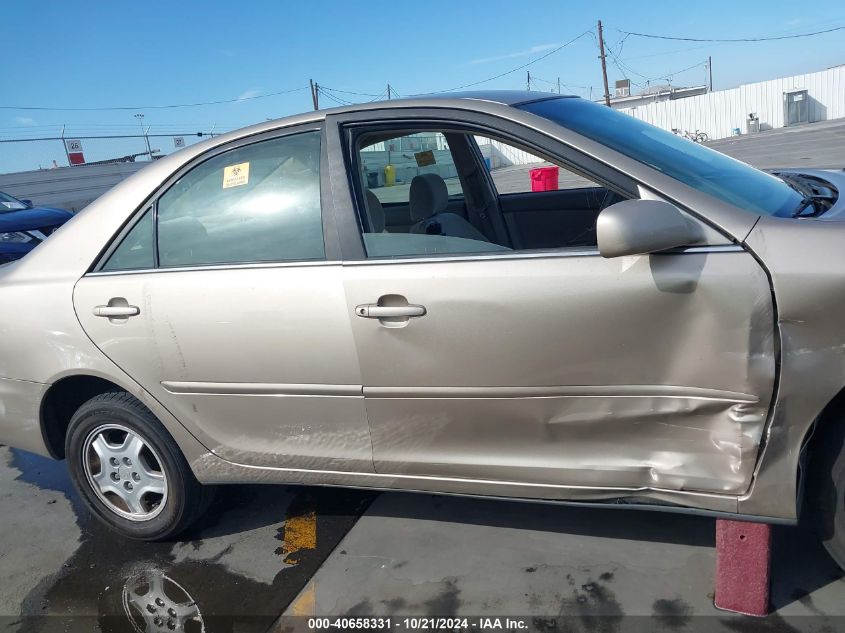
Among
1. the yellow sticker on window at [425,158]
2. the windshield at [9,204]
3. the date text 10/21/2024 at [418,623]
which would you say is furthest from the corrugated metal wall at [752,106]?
the date text 10/21/2024 at [418,623]

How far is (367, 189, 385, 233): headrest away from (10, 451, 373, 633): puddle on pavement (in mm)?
1355

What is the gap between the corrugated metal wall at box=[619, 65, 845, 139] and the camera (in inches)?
1394

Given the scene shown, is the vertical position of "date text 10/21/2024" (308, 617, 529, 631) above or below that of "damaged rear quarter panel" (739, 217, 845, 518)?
below

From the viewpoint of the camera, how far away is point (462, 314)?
2176mm

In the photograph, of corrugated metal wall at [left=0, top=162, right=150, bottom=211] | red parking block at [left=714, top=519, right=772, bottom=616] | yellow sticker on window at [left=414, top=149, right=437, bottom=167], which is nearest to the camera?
red parking block at [left=714, top=519, right=772, bottom=616]

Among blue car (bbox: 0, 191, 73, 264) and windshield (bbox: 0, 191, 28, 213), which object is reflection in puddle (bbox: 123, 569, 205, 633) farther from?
windshield (bbox: 0, 191, 28, 213)

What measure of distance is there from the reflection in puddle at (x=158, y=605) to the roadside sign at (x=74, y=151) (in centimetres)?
2148

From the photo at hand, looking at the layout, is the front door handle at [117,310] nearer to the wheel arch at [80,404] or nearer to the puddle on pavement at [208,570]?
the wheel arch at [80,404]

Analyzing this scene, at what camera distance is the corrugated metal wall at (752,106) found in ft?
116

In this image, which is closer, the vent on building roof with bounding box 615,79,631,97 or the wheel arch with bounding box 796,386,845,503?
the wheel arch with bounding box 796,386,845,503

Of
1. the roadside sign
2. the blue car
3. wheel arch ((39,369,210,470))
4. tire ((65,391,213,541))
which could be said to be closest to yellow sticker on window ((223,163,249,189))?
wheel arch ((39,369,210,470))

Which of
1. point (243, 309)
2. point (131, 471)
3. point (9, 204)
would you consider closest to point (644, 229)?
point (243, 309)

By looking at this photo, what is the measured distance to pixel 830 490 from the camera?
2010 millimetres

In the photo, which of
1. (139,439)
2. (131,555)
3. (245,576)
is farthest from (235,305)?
(131,555)
